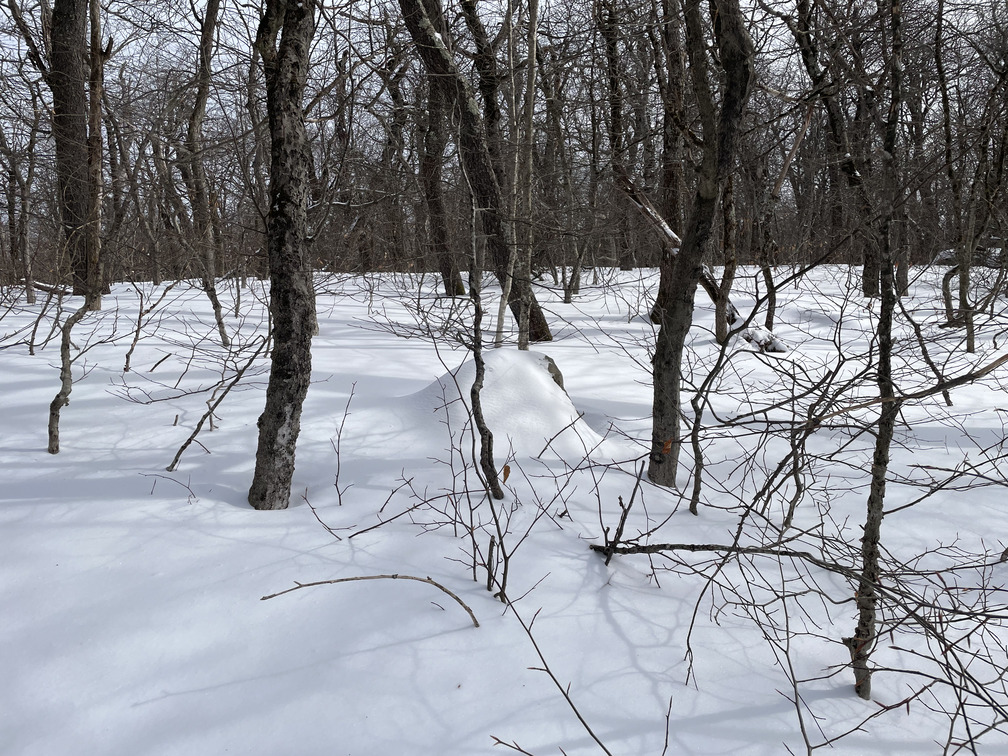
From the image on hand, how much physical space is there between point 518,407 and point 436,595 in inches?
64.3

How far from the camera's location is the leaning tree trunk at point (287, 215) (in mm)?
2609

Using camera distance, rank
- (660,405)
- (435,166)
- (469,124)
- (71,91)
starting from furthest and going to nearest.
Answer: (71,91)
(435,166)
(469,124)
(660,405)

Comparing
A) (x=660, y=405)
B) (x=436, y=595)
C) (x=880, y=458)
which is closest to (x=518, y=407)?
(x=660, y=405)

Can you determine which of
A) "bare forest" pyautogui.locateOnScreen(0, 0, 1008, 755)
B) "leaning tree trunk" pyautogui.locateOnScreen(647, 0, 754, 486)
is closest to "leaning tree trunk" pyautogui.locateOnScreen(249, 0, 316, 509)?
"bare forest" pyautogui.locateOnScreen(0, 0, 1008, 755)

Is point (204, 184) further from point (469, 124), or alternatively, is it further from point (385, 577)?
point (385, 577)

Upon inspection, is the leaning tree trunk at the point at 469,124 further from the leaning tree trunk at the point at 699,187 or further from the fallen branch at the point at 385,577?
the fallen branch at the point at 385,577

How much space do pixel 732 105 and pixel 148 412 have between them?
146 inches

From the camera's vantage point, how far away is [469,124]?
19.6ft

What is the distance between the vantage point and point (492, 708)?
200cm

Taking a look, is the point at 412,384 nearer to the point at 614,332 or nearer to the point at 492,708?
the point at 492,708

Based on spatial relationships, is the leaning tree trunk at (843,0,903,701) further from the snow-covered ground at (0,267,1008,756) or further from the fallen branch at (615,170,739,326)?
the fallen branch at (615,170,739,326)

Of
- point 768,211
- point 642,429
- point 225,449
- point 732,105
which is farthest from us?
point 768,211

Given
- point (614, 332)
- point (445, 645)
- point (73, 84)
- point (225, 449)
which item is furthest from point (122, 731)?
point (73, 84)

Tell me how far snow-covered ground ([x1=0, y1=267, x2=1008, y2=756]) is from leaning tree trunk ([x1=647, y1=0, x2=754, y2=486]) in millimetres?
354
